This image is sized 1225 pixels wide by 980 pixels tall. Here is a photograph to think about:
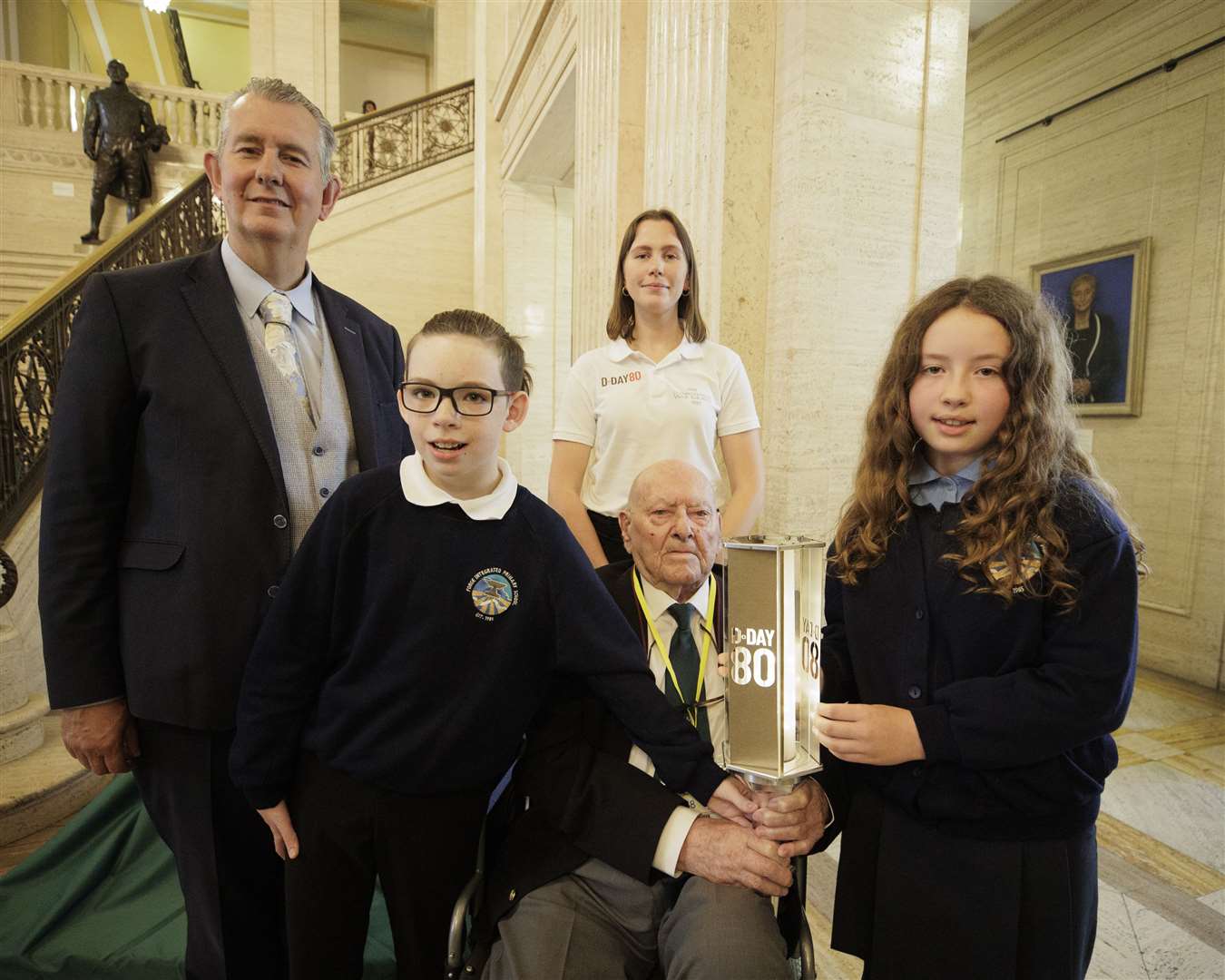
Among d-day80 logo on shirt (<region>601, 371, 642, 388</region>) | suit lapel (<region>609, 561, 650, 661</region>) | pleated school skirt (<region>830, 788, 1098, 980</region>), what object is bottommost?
pleated school skirt (<region>830, 788, 1098, 980</region>)

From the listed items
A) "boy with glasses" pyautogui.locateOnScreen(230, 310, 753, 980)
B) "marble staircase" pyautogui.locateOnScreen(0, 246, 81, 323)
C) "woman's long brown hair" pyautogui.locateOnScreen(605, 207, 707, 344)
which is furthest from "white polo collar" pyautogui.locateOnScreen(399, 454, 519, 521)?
"marble staircase" pyautogui.locateOnScreen(0, 246, 81, 323)

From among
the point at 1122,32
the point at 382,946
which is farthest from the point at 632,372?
the point at 1122,32

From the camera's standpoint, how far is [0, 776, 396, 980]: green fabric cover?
2119 millimetres

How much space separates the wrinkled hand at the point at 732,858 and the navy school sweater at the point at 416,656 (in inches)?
2.7

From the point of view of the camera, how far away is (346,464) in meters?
1.64

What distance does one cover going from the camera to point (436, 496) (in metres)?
1.39

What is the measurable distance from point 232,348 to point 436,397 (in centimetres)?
48

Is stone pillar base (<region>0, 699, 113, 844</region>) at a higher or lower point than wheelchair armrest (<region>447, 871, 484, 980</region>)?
lower

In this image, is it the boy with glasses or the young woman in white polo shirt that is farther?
the young woman in white polo shirt

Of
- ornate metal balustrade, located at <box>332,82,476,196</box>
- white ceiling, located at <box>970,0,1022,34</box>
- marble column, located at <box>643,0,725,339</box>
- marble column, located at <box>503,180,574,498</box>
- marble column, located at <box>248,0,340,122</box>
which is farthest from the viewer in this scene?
marble column, located at <box>248,0,340,122</box>

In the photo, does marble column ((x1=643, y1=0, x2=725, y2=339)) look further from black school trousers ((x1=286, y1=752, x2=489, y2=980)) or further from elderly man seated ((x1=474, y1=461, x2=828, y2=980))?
black school trousers ((x1=286, y1=752, x2=489, y2=980))

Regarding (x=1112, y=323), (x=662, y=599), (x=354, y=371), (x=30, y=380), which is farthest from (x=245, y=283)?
(x=1112, y=323)

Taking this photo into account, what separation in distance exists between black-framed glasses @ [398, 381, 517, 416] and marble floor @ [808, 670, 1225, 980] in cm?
199

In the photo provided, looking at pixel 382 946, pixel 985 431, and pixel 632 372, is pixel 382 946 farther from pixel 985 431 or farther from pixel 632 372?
pixel 985 431
